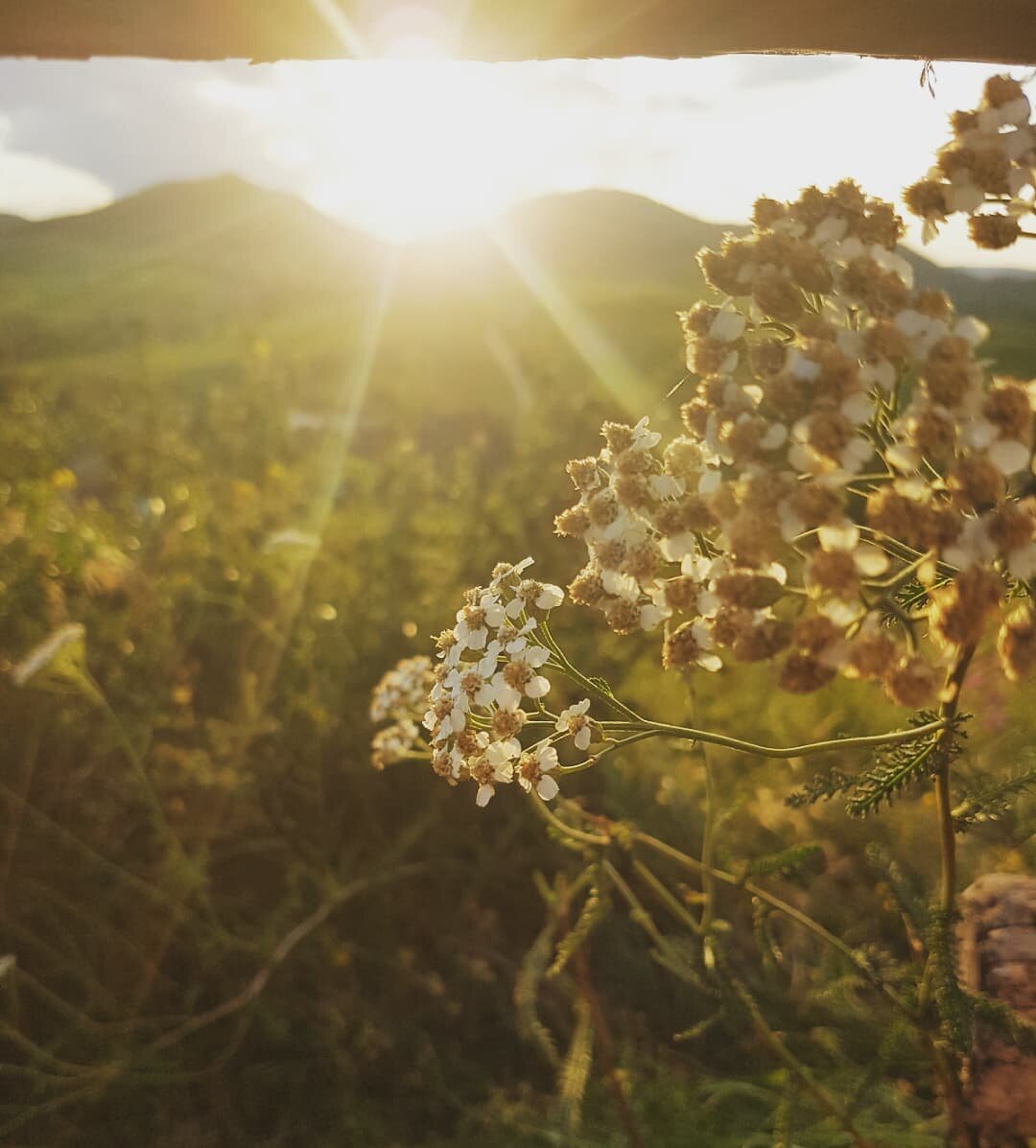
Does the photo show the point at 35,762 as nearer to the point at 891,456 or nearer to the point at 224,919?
the point at 224,919

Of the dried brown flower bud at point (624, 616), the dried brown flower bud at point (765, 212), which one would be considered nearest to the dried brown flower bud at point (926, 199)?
the dried brown flower bud at point (765, 212)

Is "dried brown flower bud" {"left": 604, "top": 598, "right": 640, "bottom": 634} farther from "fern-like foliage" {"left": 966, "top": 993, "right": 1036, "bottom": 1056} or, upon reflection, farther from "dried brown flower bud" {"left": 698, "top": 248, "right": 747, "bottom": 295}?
"fern-like foliage" {"left": 966, "top": 993, "right": 1036, "bottom": 1056}

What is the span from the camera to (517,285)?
5203 mm

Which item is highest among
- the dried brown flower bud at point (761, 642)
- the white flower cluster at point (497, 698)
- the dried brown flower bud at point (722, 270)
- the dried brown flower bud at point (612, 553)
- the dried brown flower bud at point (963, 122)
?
the dried brown flower bud at point (963, 122)

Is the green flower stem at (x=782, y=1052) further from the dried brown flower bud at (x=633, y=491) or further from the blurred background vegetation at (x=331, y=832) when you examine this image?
the dried brown flower bud at (x=633, y=491)

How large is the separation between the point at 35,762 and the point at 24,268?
1286 mm

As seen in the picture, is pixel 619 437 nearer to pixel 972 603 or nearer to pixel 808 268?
pixel 808 268

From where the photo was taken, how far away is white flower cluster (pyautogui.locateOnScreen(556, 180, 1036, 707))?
71cm

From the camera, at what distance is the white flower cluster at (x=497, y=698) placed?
3.09 ft

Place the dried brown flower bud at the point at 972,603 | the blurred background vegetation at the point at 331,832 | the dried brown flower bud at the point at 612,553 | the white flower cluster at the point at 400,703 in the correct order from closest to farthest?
the dried brown flower bud at the point at 972,603, the dried brown flower bud at the point at 612,553, the white flower cluster at the point at 400,703, the blurred background vegetation at the point at 331,832

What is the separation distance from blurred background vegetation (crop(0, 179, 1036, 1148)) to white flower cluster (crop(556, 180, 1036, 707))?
0.47 m

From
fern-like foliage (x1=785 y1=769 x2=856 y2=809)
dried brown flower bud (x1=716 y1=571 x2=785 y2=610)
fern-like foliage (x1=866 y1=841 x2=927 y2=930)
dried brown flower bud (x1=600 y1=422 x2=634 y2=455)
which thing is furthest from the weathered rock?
dried brown flower bud (x1=600 y1=422 x2=634 y2=455)

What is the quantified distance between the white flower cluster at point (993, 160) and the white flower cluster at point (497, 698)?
20.4 inches

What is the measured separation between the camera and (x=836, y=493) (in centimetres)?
74
